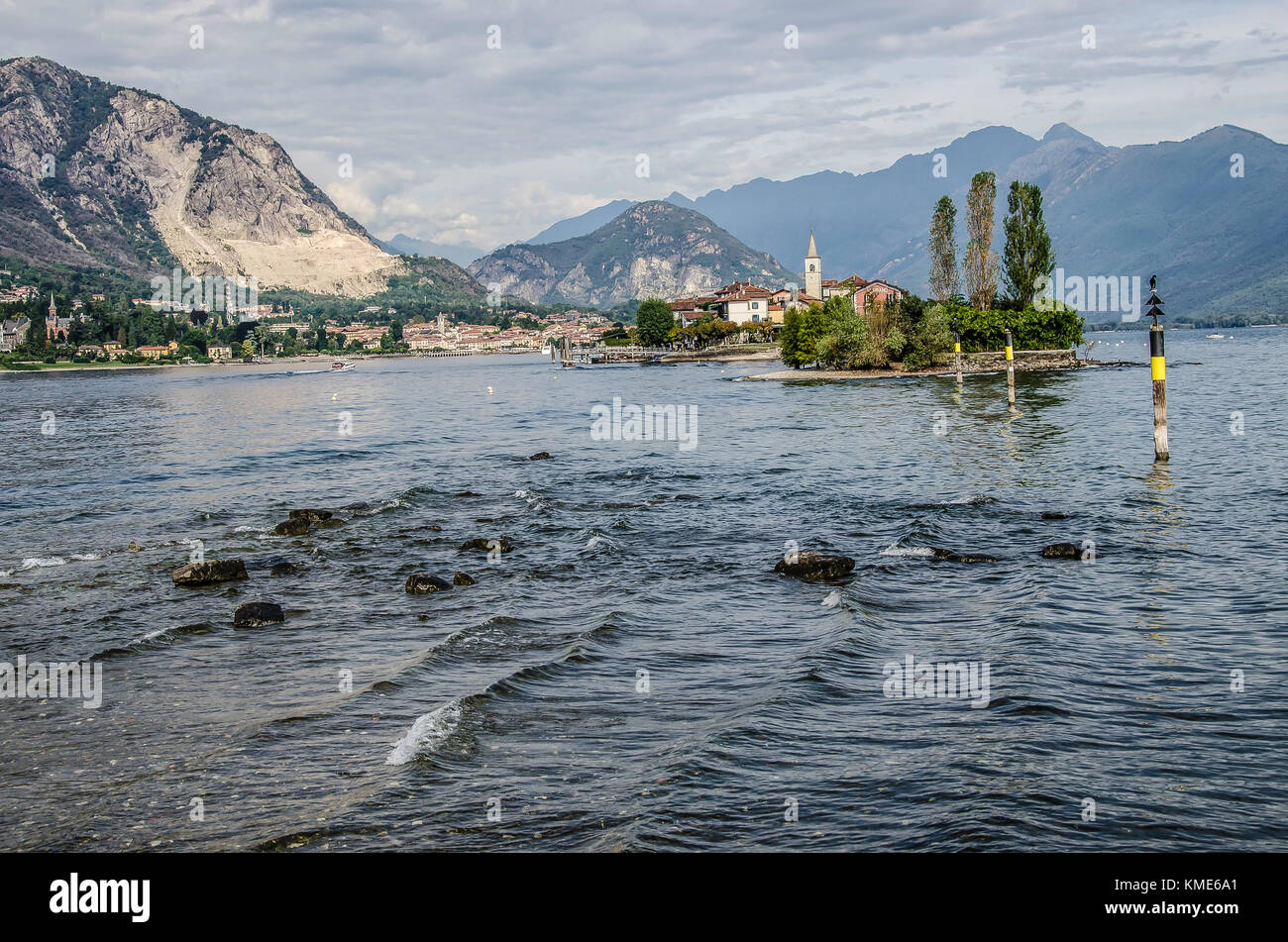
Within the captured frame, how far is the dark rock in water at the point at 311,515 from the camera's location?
30.9 m

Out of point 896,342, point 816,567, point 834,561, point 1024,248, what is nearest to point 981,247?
point 1024,248

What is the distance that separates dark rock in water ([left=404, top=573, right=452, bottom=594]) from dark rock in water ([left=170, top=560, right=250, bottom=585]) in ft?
15.1

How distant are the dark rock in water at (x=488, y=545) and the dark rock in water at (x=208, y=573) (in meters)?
5.81

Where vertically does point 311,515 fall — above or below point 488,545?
above

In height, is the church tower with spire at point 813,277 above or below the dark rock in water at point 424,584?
above

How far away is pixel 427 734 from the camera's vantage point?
40.4 ft

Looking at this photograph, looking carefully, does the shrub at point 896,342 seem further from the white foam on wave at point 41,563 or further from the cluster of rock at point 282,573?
the white foam on wave at point 41,563

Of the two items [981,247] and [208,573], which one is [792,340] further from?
[208,573]

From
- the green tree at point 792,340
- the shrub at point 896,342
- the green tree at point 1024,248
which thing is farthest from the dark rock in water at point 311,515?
the green tree at point 792,340

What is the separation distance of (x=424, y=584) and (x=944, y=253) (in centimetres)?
9799
